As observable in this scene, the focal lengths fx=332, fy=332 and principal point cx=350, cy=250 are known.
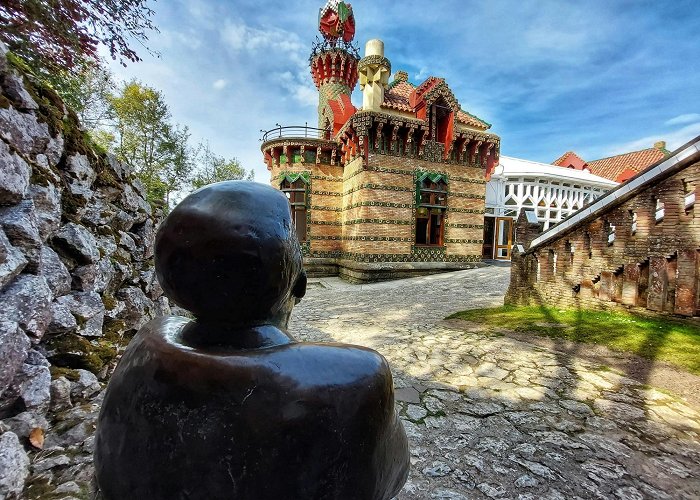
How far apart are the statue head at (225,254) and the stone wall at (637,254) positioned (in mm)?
6057

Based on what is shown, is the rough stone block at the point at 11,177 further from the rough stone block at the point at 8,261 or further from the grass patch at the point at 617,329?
the grass patch at the point at 617,329

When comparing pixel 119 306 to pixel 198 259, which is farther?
pixel 119 306

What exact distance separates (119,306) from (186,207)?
3.13 metres

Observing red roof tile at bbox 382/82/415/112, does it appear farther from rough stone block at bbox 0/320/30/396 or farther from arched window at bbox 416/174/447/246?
rough stone block at bbox 0/320/30/396

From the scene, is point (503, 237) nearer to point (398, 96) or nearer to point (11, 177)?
point (398, 96)

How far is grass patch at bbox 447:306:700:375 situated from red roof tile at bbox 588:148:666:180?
26.7 meters

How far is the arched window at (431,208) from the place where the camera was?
45.3 feet

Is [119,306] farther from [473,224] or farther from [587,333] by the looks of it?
[473,224]

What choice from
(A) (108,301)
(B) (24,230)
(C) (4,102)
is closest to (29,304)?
(B) (24,230)

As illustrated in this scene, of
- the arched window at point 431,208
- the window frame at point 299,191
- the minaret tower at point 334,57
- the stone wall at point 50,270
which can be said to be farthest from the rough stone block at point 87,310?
the minaret tower at point 334,57

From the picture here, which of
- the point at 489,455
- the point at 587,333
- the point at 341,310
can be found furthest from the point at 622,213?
the point at 341,310

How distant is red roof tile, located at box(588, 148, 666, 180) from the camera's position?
83.4 ft

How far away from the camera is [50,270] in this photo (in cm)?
243

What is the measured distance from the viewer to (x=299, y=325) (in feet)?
20.1
